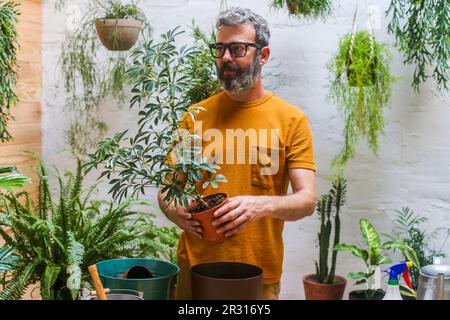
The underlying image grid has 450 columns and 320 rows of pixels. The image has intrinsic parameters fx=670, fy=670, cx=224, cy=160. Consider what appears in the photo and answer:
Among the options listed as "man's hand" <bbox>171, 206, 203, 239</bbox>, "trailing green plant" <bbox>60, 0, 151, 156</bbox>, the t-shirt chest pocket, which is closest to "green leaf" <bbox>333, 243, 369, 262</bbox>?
the t-shirt chest pocket

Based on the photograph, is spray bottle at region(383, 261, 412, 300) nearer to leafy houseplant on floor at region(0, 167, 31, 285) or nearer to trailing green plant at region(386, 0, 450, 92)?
leafy houseplant on floor at region(0, 167, 31, 285)

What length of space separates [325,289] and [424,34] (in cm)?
125

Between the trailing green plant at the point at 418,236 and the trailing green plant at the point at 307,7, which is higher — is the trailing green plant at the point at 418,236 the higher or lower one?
the lower one

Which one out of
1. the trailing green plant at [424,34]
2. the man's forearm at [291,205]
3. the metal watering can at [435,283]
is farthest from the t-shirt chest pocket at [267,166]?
the trailing green plant at [424,34]

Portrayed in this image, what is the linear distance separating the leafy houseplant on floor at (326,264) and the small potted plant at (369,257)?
0.09 metres

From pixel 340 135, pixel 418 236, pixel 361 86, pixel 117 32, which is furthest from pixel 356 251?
pixel 117 32

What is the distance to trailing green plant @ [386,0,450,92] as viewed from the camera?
9.36ft

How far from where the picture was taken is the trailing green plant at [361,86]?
9.68ft

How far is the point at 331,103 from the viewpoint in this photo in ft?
10.9

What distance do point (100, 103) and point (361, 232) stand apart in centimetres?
151

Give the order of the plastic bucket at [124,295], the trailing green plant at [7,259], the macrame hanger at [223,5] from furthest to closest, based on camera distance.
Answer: the macrame hanger at [223,5] < the trailing green plant at [7,259] < the plastic bucket at [124,295]

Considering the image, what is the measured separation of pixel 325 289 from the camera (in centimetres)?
318

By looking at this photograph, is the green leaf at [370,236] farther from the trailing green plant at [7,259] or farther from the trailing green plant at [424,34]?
the trailing green plant at [7,259]

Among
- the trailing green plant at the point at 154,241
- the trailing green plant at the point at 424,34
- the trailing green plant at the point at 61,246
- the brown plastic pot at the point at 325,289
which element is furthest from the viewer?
the brown plastic pot at the point at 325,289
